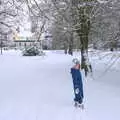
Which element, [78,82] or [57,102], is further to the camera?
[57,102]

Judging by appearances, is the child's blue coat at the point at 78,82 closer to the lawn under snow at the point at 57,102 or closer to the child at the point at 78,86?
the child at the point at 78,86

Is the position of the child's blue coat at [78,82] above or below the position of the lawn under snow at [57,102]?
above

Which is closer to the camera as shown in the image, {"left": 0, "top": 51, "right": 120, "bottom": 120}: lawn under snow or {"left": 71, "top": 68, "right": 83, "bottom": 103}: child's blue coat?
{"left": 0, "top": 51, "right": 120, "bottom": 120}: lawn under snow

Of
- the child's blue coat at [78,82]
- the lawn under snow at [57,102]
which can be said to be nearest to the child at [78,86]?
the child's blue coat at [78,82]

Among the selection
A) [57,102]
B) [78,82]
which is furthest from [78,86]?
[57,102]

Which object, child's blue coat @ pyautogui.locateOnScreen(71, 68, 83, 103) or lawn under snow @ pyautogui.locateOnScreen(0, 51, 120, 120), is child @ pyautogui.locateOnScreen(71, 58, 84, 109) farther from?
lawn under snow @ pyautogui.locateOnScreen(0, 51, 120, 120)

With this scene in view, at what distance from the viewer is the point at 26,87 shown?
15141 millimetres

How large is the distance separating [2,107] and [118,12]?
24.6ft

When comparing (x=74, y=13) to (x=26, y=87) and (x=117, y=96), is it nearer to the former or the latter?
(x=26, y=87)

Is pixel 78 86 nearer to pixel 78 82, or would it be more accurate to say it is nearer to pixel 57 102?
pixel 78 82

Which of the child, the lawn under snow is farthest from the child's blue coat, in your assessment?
the lawn under snow

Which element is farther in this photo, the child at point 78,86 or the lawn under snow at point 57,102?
the child at point 78,86

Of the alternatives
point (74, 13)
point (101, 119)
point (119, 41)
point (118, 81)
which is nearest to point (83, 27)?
point (74, 13)

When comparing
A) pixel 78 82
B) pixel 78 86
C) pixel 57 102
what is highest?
pixel 78 82
